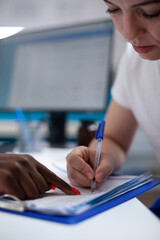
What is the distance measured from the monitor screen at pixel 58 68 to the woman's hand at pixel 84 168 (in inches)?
22.4

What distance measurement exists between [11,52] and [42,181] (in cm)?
100

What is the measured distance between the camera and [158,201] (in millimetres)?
595

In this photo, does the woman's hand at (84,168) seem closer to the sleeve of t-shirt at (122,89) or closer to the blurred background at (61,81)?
the sleeve of t-shirt at (122,89)

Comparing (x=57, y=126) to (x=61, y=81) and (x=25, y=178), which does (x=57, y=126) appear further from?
(x=25, y=178)

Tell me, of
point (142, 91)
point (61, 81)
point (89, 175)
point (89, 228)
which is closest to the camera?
point (89, 228)

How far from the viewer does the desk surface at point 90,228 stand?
31cm

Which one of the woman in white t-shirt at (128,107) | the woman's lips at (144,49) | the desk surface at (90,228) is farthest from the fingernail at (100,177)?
the woman's lips at (144,49)

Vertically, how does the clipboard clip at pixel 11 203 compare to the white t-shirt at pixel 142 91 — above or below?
below

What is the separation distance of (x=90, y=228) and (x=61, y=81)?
36.4 inches

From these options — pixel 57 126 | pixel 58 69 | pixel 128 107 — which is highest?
pixel 58 69

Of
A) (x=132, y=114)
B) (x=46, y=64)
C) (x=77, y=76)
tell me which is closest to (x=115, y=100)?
(x=132, y=114)

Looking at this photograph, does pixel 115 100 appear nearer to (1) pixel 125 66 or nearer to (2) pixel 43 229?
(1) pixel 125 66

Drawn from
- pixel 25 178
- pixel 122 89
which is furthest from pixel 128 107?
pixel 25 178

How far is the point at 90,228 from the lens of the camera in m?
0.34
